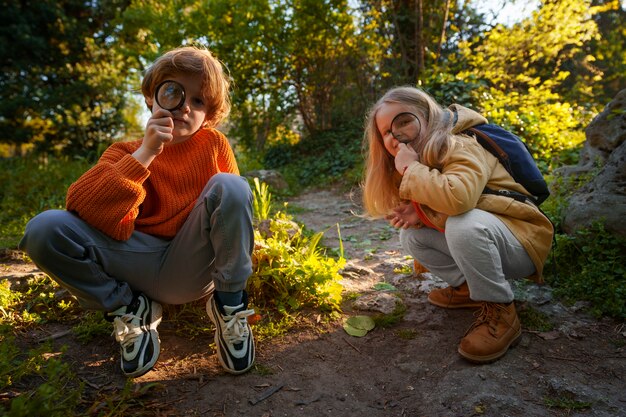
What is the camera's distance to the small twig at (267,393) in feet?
5.75

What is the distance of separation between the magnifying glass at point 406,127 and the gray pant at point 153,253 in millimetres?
948

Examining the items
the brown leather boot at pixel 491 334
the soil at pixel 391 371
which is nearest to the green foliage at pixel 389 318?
the soil at pixel 391 371

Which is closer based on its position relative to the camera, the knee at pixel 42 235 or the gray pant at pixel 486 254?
the knee at pixel 42 235

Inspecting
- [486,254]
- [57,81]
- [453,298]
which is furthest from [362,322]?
[57,81]

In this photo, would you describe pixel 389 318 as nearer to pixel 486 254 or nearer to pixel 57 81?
pixel 486 254

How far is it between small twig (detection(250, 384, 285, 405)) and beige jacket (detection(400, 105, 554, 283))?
3.72 ft

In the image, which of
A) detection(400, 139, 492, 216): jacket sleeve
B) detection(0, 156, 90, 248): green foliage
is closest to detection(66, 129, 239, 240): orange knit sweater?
detection(400, 139, 492, 216): jacket sleeve

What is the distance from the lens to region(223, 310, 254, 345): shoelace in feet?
6.28

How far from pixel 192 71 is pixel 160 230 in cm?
82

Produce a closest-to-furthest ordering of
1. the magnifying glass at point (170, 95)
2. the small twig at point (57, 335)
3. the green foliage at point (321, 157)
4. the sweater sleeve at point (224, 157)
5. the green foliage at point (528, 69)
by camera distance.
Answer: the magnifying glass at point (170, 95)
the small twig at point (57, 335)
the sweater sleeve at point (224, 157)
the green foliage at point (528, 69)
the green foliage at point (321, 157)

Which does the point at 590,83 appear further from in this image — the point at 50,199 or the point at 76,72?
the point at 76,72

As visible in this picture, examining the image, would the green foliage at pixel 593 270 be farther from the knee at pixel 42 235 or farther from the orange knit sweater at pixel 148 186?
the knee at pixel 42 235

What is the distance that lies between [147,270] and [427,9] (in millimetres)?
7967

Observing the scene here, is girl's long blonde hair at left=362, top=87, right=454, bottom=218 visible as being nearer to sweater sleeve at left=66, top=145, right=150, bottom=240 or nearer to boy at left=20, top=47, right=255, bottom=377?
boy at left=20, top=47, right=255, bottom=377
